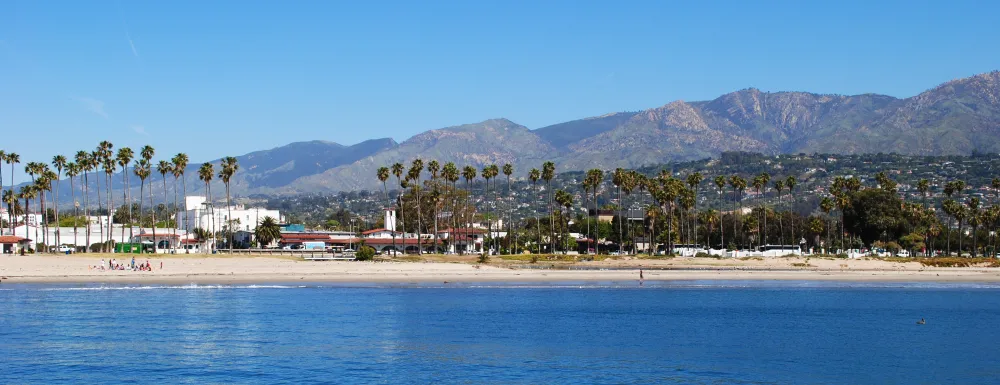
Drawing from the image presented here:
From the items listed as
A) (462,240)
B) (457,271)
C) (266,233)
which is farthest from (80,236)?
(457,271)

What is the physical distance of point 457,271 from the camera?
285 ft

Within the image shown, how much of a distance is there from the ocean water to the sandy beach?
26.1 ft

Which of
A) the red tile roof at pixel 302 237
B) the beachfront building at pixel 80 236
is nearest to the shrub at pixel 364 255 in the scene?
the beachfront building at pixel 80 236

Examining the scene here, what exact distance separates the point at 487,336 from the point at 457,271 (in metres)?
42.9

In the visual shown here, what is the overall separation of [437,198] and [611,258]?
2902 centimetres

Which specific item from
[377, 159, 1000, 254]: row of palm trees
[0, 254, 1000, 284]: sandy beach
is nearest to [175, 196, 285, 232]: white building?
[377, 159, 1000, 254]: row of palm trees

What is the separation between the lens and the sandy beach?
7699cm

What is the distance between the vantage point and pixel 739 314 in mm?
55656

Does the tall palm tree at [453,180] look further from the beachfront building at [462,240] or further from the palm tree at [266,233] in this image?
the palm tree at [266,233]

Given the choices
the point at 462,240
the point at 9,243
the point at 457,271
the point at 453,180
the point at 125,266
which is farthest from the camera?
the point at 462,240

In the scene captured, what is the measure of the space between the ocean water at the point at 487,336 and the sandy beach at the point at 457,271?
313 inches

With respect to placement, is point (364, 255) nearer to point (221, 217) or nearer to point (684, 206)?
point (684, 206)

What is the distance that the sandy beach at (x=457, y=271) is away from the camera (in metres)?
77.0

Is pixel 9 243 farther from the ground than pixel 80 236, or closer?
closer
